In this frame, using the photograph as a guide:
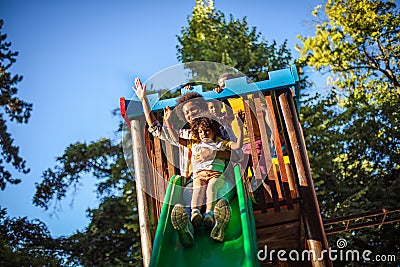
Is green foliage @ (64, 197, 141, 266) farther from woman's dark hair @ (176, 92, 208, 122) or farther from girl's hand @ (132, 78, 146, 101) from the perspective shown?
girl's hand @ (132, 78, 146, 101)

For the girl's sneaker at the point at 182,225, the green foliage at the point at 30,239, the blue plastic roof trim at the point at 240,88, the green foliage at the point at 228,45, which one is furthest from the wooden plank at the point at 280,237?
the green foliage at the point at 228,45

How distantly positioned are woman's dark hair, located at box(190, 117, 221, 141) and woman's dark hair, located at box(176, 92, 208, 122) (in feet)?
0.80

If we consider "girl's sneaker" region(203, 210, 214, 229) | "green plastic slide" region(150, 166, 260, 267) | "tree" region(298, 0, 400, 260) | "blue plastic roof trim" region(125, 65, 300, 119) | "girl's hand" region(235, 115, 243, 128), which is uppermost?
"tree" region(298, 0, 400, 260)

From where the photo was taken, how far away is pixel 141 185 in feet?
14.7

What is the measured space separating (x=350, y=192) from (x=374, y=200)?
63 cm

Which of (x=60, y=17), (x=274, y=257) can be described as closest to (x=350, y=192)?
(x=274, y=257)

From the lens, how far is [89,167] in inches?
493

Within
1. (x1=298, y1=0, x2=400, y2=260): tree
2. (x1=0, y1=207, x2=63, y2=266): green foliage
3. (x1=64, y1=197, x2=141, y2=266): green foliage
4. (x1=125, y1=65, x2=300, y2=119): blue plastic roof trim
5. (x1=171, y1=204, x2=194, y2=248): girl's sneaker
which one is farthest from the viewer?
(x1=64, y1=197, x2=141, y2=266): green foliage

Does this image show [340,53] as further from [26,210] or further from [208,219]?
[208,219]

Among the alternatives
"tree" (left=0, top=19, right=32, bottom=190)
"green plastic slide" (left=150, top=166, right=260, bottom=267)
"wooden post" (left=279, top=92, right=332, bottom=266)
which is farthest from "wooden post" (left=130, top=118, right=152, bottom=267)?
"tree" (left=0, top=19, right=32, bottom=190)

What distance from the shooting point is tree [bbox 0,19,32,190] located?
11.4 metres

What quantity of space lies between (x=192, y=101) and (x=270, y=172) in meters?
1.05

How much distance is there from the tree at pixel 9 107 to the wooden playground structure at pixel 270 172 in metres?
7.77

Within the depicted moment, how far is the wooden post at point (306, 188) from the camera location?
3.89m
